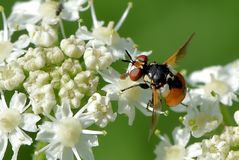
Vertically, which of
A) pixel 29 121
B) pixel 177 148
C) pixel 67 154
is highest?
pixel 29 121

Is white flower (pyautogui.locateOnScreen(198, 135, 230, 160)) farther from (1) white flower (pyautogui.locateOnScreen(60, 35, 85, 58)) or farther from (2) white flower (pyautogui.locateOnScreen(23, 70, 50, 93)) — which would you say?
(2) white flower (pyautogui.locateOnScreen(23, 70, 50, 93))

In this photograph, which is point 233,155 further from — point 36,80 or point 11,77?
point 11,77

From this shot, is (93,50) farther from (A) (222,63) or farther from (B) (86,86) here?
(A) (222,63)

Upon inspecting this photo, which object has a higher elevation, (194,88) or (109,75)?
(109,75)

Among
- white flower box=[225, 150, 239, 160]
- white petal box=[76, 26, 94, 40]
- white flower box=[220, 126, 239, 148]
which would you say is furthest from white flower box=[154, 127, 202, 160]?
white petal box=[76, 26, 94, 40]

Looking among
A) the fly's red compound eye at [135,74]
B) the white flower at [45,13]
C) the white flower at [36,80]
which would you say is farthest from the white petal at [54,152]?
the white flower at [45,13]

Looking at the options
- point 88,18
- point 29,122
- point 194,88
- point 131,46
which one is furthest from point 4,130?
point 88,18

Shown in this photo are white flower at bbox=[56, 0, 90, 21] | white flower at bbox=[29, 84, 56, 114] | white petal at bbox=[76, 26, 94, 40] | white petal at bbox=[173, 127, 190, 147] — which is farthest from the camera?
white flower at bbox=[56, 0, 90, 21]

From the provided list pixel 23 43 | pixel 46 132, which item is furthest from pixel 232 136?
pixel 23 43
